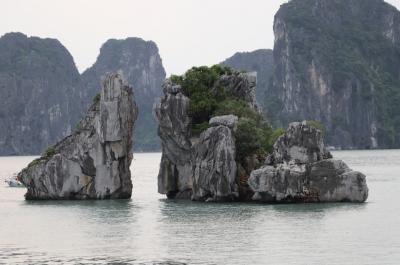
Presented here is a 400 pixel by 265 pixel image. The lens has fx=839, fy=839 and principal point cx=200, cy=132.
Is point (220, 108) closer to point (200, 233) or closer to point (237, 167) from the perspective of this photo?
point (237, 167)

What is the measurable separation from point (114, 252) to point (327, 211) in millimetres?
19068

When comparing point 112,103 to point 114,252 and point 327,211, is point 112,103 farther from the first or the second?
point 114,252

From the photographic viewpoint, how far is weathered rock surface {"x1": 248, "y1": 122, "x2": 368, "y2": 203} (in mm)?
58125

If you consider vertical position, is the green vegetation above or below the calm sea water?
above

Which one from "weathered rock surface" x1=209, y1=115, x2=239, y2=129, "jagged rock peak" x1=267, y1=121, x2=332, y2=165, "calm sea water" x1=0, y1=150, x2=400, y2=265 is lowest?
"calm sea water" x1=0, y1=150, x2=400, y2=265

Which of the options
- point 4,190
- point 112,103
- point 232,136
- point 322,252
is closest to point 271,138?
point 232,136

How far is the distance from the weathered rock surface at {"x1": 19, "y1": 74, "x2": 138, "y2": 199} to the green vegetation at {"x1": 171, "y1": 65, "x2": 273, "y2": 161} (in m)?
5.71

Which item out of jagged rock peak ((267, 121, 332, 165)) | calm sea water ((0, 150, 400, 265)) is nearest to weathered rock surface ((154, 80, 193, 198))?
calm sea water ((0, 150, 400, 265))

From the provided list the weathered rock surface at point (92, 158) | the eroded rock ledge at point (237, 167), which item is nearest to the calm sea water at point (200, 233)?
the eroded rock ledge at point (237, 167)

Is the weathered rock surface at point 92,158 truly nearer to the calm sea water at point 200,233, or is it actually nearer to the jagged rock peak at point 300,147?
the calm sea water at point 200,233

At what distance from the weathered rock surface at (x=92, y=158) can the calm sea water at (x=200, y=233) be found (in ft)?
11.0

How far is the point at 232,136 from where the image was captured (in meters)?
62.9

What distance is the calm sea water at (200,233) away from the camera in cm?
3659

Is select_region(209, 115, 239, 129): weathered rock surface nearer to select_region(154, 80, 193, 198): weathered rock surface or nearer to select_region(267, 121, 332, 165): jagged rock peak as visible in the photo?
select_region(267, 121, 332, 165): jagged rock peak
